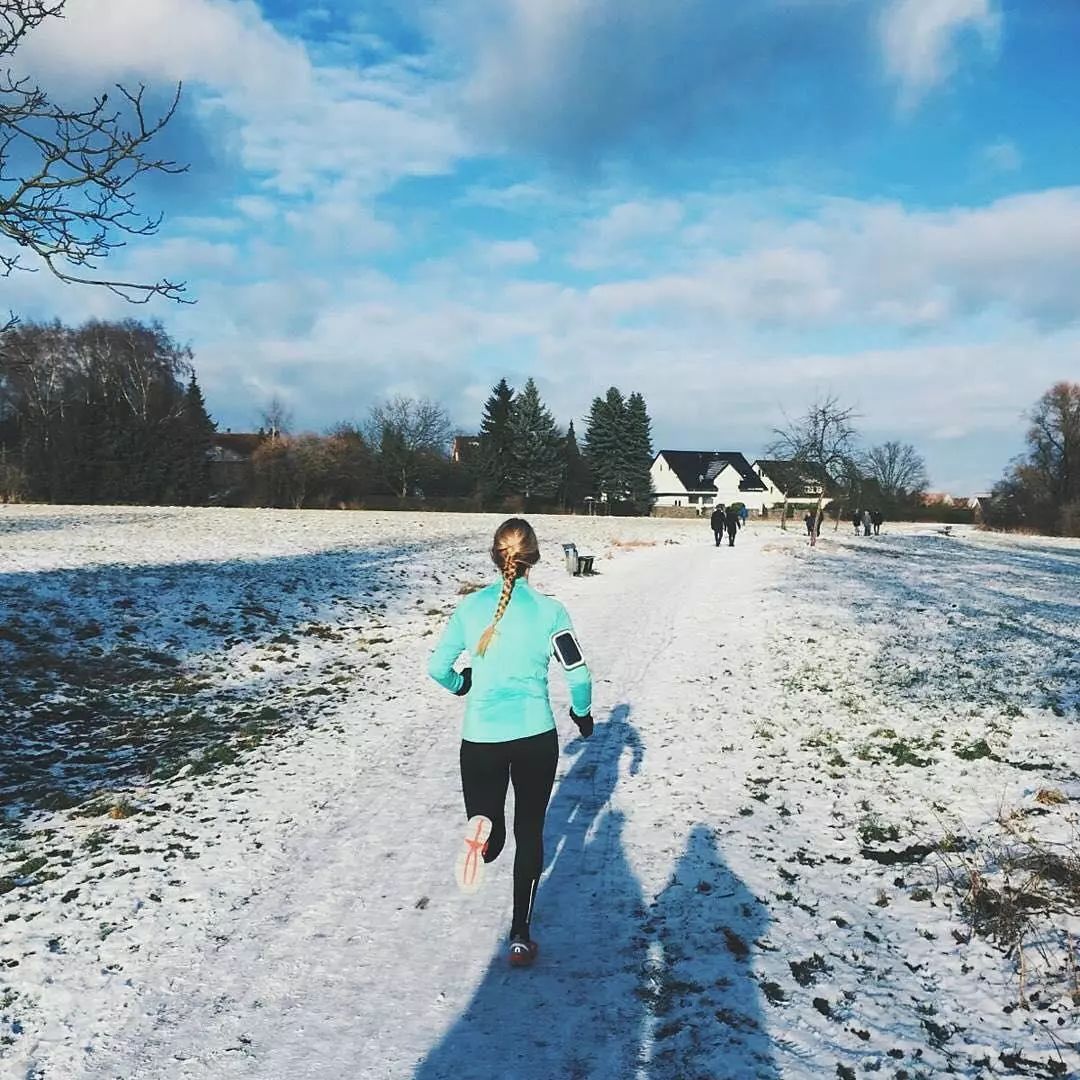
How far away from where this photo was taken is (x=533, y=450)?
209 ft


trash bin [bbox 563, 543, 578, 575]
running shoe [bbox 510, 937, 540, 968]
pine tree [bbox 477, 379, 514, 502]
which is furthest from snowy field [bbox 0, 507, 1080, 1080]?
pine tree [bbox 477, 379, 514, 502]

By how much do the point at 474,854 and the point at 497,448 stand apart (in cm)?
6026

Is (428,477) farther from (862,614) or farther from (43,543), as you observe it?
(862,614)

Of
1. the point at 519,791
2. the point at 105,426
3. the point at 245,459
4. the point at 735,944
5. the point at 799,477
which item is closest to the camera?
the point at 519,791

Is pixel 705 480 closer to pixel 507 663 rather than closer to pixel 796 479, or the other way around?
pixel 796 479

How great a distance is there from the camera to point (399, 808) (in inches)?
251

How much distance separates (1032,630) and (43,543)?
2179cm

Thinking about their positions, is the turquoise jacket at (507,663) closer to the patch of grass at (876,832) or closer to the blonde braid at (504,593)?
the blonde braid at (504,593)

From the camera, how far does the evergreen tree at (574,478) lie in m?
68.6

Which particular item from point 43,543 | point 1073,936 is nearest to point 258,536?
point 43,543

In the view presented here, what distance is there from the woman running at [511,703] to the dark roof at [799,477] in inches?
1301

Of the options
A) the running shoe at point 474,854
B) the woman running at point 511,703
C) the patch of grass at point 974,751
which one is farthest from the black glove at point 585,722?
the patch of grass at point 974,751

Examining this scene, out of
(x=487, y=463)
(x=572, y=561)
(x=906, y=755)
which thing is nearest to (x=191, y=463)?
(x=487, y=463)

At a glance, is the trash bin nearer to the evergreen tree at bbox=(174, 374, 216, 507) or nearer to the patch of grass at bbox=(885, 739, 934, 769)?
the patch of grass at bbox=(885, 739, 934, 769)
